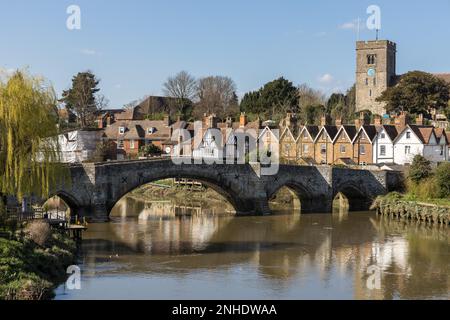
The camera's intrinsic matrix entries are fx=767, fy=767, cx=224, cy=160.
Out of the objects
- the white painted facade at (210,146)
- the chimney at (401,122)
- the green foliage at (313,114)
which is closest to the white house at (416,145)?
the chimney at (401,122)

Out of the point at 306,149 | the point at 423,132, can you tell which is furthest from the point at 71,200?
the point at 423,132

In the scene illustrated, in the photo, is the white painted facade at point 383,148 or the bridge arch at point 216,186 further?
the white painted facade at point 383,148

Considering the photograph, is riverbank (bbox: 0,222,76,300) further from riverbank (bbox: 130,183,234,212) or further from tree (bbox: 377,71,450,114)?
tree (bbox: 377,71,450,114)

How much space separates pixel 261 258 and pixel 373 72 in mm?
65151

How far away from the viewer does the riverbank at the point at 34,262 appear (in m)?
23.6

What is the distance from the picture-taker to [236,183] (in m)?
48.8

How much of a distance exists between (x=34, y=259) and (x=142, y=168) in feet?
57.1

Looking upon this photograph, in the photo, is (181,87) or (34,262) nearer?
(34,262)

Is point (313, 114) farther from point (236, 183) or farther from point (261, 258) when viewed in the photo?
point (261, 258)

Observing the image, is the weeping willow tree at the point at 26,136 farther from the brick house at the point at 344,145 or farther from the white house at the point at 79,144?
the brick house at the point at 344,145

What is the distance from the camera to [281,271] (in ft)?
104

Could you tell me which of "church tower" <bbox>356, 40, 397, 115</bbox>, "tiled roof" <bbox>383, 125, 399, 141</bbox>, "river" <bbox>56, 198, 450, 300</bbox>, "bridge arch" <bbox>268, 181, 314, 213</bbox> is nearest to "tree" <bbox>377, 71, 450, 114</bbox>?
"church tower" <bbox>356, 40, 397, 115</bbox>

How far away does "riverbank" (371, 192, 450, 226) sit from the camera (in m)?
47.8

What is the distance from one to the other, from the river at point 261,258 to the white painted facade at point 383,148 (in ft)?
45.9
